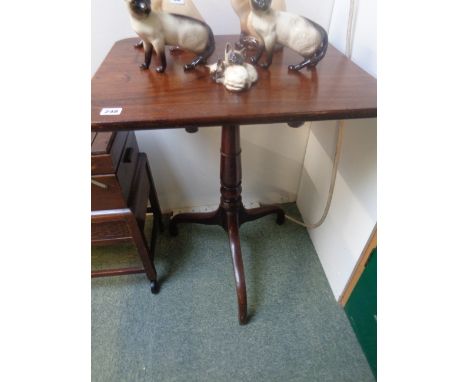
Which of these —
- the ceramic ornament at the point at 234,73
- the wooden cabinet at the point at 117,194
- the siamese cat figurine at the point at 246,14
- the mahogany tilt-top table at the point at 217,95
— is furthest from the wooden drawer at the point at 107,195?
the siamese cat figurine at the point at 246,14

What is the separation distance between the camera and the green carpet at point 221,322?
0.89 meters

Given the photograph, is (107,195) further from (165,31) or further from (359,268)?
(359,268)

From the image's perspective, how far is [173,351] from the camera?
0.93m

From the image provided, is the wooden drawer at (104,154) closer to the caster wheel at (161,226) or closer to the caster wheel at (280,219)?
the caster wheel at (161,226)

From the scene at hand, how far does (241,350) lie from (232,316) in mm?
118

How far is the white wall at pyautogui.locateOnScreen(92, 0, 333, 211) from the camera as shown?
2.86 ft

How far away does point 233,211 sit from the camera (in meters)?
1.07

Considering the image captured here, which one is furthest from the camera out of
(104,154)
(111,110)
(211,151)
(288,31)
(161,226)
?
(161,226)

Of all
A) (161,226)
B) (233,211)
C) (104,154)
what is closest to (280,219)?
(233,211)

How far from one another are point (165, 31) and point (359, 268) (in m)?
0.86

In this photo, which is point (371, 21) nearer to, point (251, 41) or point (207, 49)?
point (251, 41)

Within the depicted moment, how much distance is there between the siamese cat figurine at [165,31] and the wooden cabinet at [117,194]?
240mm

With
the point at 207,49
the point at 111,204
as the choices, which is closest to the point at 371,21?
the point at 207,49

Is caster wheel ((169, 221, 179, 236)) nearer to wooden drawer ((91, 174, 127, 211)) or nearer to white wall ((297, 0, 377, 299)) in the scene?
wooden drawer ((91, 174, 127, 211))
